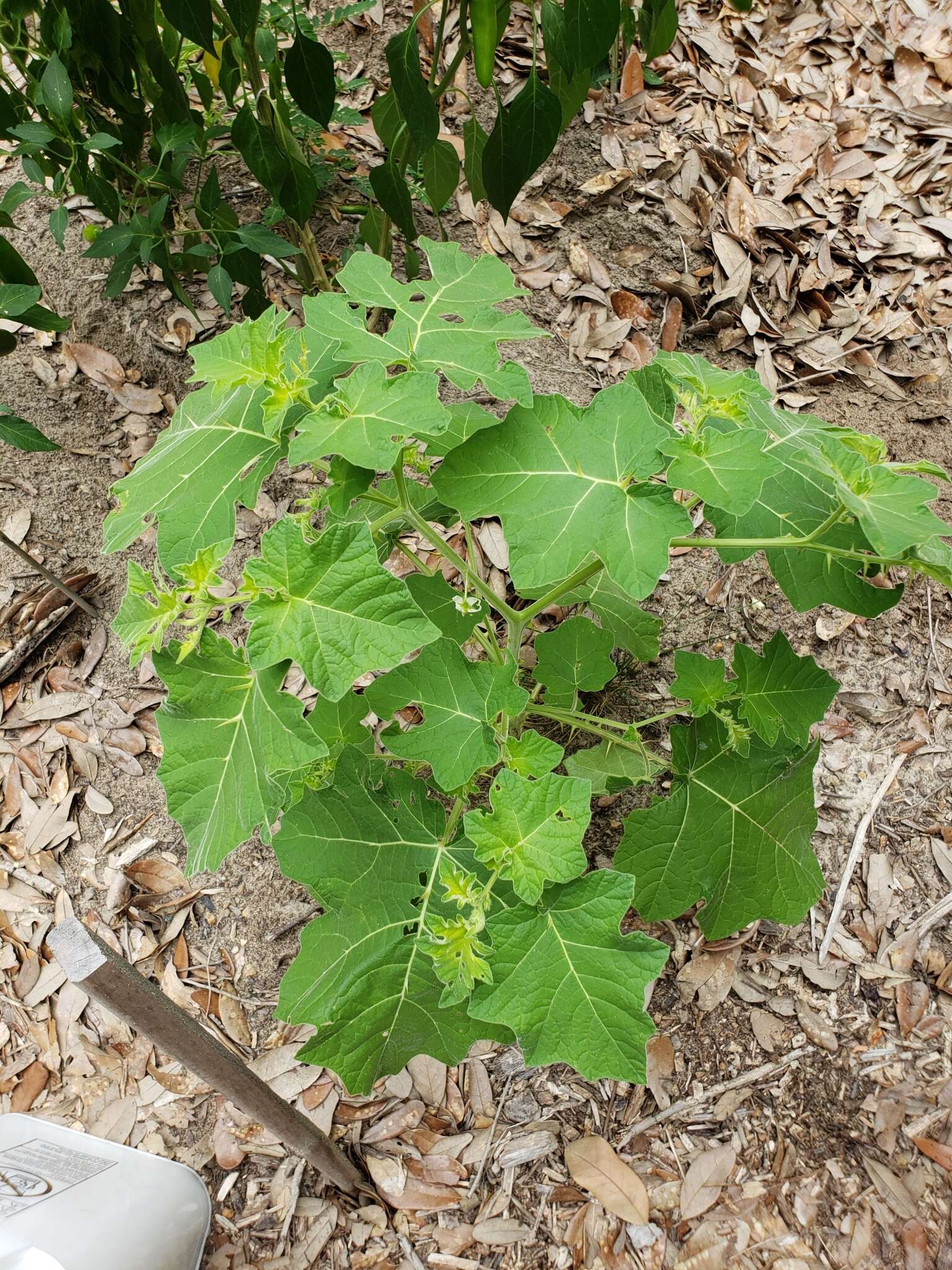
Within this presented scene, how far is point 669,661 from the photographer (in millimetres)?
2074

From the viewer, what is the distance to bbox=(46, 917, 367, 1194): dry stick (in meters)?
0.96

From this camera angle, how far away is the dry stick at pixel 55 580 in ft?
6.27

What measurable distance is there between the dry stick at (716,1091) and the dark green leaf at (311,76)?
2.23 meters

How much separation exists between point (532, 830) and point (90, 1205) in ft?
2.64

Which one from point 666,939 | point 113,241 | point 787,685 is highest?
point 113,241

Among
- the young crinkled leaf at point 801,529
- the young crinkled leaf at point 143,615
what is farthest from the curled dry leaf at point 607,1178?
the young crinkled leaf at point 143,615

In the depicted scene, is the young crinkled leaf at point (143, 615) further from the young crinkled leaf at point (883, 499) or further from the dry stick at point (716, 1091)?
the dry stick at point (716, 1091)

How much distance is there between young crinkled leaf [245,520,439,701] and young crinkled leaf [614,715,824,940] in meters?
0.70

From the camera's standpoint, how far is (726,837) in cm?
157

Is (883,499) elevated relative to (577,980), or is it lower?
elevated

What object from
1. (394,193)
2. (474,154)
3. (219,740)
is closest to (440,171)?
(474,154)

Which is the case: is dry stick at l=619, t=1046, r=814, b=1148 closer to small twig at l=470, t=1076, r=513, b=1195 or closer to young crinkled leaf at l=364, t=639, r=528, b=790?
small twig at l=470, t=1076, r=513, b=1195

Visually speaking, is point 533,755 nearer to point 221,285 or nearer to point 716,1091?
point 716,1091

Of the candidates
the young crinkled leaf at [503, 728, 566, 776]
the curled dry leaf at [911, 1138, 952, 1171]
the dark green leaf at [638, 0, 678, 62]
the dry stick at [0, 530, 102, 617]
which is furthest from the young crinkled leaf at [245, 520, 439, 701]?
the dark green leaf at [638, 0, 678, 62]
